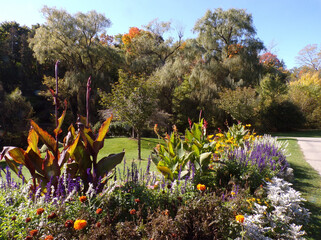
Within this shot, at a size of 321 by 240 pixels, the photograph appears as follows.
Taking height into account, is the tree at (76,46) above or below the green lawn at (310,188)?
above

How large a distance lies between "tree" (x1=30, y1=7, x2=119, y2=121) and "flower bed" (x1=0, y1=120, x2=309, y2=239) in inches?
683

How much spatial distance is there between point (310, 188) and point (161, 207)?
12.0 feet

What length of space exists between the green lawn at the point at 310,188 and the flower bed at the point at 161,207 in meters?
0.19

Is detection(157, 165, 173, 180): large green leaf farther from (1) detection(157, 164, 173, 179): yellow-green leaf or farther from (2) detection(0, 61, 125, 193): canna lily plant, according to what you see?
(2) detection(0, 61, 125, 193): canna lily plant

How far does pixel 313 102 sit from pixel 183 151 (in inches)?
865

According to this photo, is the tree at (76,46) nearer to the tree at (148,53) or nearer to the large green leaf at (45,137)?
the tree at (148,53)

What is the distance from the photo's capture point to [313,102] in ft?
67.5

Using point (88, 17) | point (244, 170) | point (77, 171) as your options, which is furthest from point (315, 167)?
point (88, 17)

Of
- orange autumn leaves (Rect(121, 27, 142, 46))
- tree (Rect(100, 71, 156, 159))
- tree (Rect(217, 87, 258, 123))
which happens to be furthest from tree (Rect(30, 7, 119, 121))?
tree (Rect(100, 71, 156, 159))

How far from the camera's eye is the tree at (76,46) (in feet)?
61.6

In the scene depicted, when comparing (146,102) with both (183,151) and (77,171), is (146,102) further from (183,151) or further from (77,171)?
(77,171)

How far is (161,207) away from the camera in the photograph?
229 centimetres

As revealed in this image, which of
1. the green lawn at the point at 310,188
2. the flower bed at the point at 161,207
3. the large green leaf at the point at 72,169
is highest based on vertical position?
the large green leaf at the point at 72,169

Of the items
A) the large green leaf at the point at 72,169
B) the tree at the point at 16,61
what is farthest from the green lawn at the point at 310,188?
the tree at the point at 16,61
